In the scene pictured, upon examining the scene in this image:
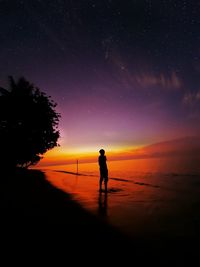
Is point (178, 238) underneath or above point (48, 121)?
underneath

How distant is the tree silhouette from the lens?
2994cm

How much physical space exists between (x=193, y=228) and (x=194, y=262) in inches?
97.7

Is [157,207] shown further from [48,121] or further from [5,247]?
[48,121]

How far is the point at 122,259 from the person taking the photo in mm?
4973

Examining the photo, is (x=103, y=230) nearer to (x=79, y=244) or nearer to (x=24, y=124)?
(x=79, y=244)

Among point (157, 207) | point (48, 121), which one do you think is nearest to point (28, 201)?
point (157, 207)

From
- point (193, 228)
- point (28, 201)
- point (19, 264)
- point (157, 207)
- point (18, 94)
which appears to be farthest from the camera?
point (18, 94)

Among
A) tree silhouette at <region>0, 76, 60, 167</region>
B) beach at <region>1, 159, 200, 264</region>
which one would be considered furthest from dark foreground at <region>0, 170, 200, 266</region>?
tree silhouette at <region>0, 76, 60, 167</region>

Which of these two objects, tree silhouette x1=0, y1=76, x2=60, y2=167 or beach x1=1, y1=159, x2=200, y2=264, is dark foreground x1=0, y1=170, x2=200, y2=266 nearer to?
beach x1=1, y1=159, x2=200, y2=264

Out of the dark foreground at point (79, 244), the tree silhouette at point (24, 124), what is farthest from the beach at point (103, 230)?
the tree silhouette at point (24, 124)

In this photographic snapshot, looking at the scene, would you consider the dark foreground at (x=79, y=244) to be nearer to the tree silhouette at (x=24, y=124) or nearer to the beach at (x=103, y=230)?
the beach at (x=103, y=230)

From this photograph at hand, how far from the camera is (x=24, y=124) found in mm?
31266

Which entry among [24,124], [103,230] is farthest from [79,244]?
[24,124]

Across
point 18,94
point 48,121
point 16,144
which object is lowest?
point 16,144
